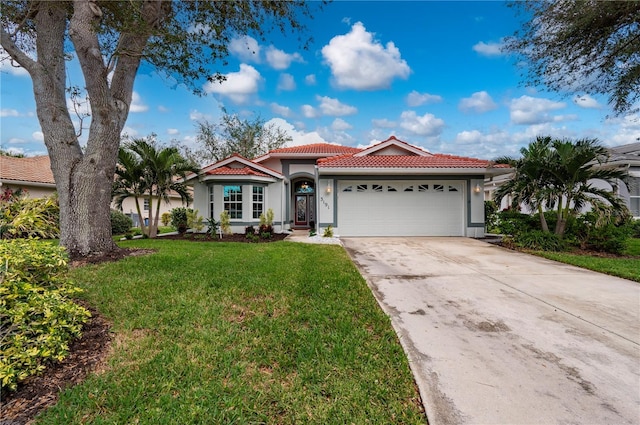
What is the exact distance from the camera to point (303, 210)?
18.2 meters

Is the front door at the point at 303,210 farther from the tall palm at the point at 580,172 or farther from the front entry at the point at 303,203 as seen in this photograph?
the tall palm at the point at 580,172

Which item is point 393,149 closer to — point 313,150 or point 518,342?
point 313,150

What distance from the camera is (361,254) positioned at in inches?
345

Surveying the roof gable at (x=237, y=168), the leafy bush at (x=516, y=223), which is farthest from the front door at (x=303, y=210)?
the leafy bush at (x=516, y=223)

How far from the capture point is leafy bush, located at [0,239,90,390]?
7.63 ft

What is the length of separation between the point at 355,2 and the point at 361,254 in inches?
323

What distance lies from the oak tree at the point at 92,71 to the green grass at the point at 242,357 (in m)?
2.59

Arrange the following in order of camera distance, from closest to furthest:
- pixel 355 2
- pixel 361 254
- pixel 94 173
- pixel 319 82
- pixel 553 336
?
pixel 553 336 < pixel 94 173 < pixel 361 254 < pixel 355 2 < pixel 319 82

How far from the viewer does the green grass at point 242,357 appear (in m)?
2.16

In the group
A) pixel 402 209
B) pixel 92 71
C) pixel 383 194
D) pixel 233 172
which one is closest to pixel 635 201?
pixel 402 209

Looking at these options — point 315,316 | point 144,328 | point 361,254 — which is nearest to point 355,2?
point 361,254

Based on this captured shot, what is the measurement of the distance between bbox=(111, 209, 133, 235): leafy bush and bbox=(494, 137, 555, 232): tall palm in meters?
17.5

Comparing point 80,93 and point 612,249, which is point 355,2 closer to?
point 80,93

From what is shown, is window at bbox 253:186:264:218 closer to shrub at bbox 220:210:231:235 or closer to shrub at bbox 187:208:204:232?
shrub at bbox 220:210:231:235
